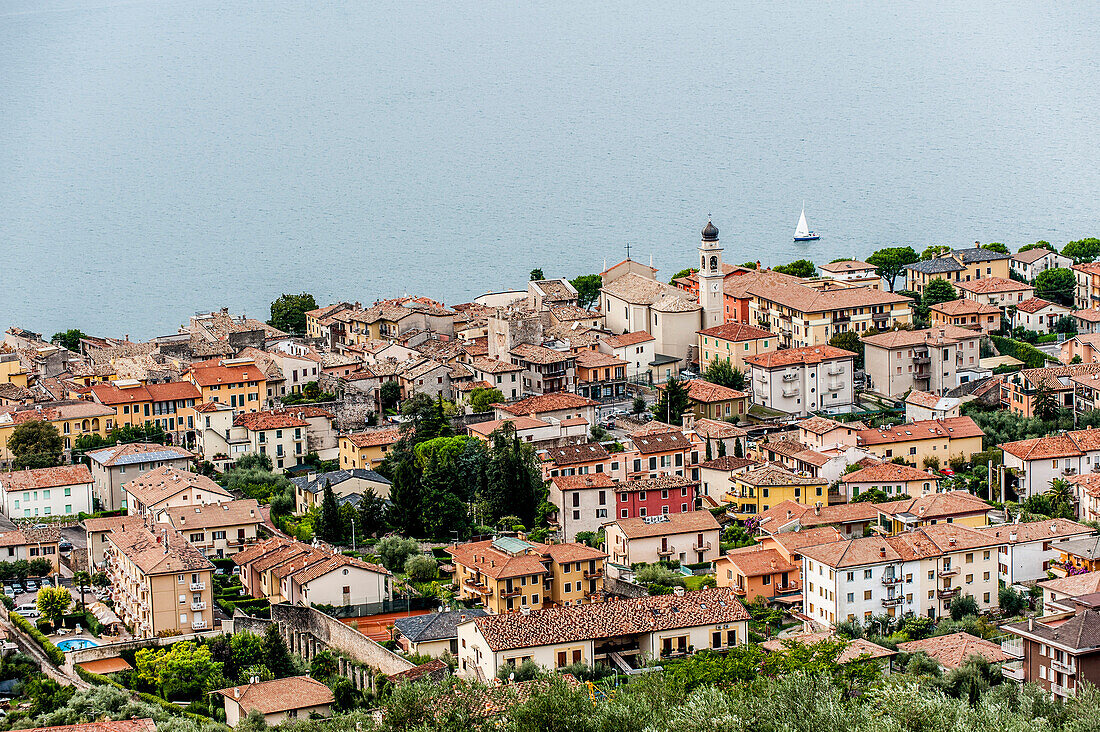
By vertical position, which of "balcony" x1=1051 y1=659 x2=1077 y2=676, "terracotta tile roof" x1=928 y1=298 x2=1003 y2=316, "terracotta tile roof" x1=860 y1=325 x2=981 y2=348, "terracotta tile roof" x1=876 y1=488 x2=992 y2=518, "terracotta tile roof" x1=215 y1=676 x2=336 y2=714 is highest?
"terracotta tile roof" x1=928 y1=298 x2=1003 y2=316

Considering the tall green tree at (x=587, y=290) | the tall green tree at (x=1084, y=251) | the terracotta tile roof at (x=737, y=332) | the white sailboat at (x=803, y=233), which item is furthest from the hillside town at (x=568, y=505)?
the white sailboat at (x=803, y=233)

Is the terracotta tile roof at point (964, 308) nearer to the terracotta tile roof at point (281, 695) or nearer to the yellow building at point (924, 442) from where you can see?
the yellow building at point (924, 442)

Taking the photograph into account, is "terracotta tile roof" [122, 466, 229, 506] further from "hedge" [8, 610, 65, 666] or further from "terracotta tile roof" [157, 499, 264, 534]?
"hedge" [8, 610, 65, 666]

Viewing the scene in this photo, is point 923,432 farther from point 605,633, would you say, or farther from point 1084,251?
point 1084,251

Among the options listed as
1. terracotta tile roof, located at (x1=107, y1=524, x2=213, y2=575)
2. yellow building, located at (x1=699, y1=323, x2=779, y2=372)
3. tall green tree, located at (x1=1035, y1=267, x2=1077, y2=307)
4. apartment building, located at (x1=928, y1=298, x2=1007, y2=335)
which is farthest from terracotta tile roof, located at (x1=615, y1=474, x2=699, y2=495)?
tall green tree, located at (x1=1035, y1=267, x2=1077, y2=307)

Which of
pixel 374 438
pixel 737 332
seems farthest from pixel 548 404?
Answer: pixel 737 332

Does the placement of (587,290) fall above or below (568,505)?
above
